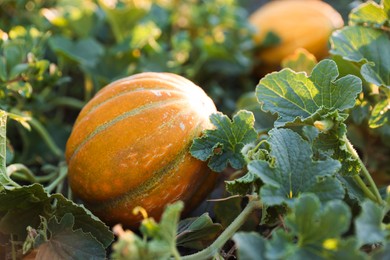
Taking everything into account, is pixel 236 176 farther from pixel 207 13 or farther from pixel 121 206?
pixel 207 13

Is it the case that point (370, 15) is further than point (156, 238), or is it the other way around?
point (370, 15)

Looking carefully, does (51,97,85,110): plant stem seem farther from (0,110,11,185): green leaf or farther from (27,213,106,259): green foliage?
(27,213,106,259): green foliage

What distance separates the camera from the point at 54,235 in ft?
3.78

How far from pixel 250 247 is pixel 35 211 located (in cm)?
58

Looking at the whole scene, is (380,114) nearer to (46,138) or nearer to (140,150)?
(140,150)

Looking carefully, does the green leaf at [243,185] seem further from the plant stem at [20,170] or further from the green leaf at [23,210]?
the plant stem at [20,170]

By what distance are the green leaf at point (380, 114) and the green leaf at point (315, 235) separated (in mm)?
521

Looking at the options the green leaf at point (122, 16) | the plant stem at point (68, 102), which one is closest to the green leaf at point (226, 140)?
the plant stem at point (68, 102)

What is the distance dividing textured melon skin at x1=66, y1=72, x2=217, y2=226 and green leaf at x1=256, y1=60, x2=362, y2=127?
16cm

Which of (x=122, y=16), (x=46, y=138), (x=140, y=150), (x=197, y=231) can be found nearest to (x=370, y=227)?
(x=197, y=231)

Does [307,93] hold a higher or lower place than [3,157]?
higher

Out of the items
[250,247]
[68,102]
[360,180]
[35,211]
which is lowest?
[68,102]

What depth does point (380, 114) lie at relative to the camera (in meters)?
1.35

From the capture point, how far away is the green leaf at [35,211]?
117 cm
